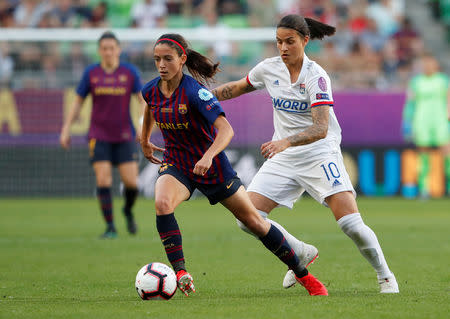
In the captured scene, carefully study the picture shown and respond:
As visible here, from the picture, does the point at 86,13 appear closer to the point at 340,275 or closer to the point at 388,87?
the point at 388,87

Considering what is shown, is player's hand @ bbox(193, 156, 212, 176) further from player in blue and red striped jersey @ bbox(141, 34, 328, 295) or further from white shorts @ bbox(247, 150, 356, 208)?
white shorts @ bbox(247, 150, 356, 208)

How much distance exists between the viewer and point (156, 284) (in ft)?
20.7

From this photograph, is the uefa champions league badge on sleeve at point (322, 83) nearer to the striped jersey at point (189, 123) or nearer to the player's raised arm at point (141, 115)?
the striped jersey at point (189, 123)

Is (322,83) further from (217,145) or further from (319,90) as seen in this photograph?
(217,145)

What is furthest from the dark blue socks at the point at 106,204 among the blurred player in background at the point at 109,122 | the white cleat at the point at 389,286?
the white cleat at the point at 389,286

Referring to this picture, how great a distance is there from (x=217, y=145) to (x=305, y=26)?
4.05ft

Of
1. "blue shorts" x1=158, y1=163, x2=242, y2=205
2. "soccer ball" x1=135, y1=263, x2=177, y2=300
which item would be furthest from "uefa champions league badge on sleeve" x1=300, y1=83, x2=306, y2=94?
"soccer ball" x1=135, y1=263, x2=177, y2=300

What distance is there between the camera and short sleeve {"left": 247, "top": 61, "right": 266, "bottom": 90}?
7.15m

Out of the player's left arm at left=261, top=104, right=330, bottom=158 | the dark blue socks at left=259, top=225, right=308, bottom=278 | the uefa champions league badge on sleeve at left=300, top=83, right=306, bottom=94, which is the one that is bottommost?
the dark blue socks at left=259, top=225, right=308, bottom=278

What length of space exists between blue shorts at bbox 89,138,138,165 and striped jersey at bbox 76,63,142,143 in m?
0.07

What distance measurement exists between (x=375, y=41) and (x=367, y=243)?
14882 millimetres

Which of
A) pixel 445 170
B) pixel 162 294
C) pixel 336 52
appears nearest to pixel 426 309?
pixel 162 294

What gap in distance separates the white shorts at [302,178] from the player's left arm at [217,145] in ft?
2.88

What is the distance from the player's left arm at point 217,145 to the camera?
6.14 meters
